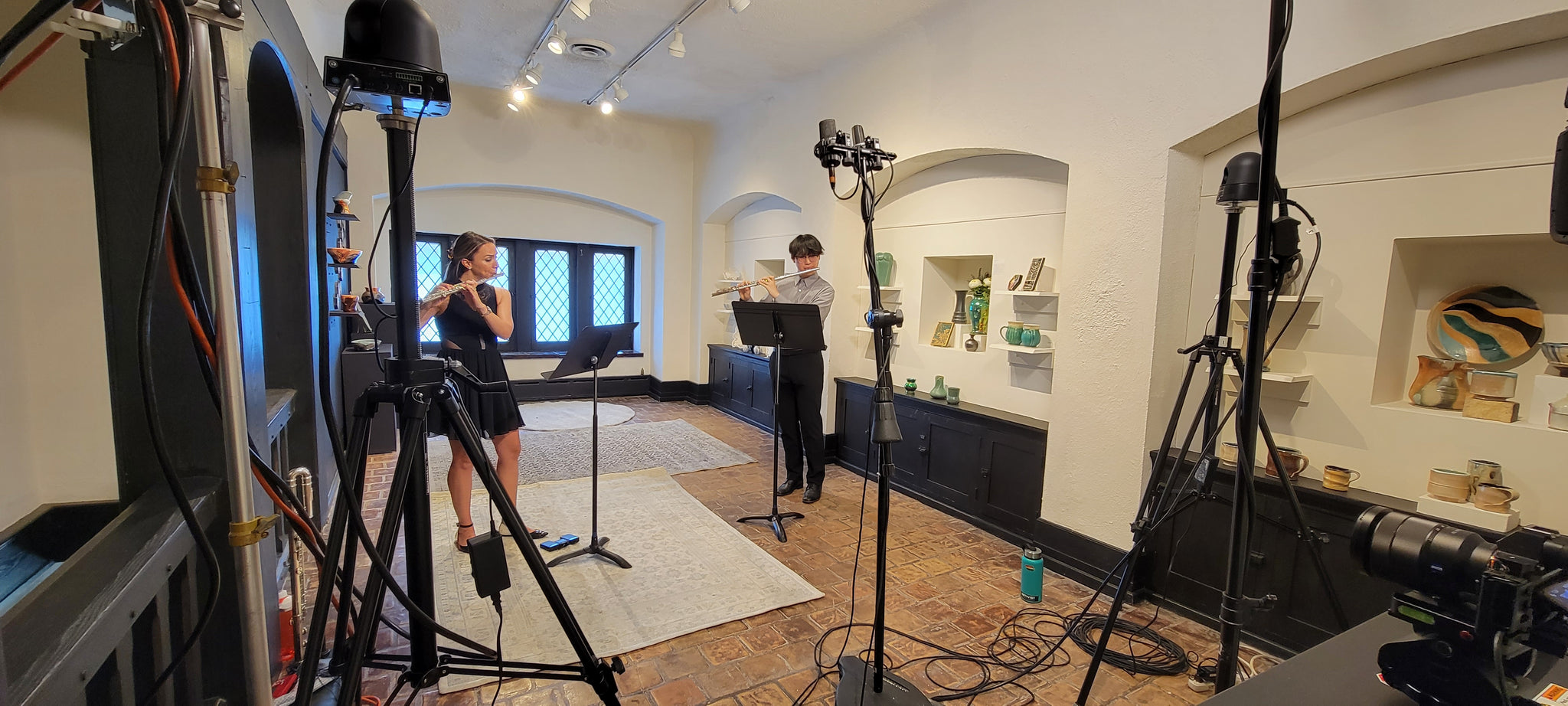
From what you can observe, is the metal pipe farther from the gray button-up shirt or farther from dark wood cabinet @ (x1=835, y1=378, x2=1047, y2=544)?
the gray button-up shirt

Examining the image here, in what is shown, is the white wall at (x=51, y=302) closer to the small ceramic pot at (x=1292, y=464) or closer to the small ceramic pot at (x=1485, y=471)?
the small ceramic pot at (x=1292, y=464)

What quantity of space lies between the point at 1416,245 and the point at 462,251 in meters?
3.72

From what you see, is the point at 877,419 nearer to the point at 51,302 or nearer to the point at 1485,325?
the point at 51,302

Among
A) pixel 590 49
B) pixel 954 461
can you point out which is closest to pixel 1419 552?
pixel 954 461

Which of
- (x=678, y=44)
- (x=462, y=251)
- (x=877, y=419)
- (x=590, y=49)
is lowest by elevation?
(x=877, y=419)

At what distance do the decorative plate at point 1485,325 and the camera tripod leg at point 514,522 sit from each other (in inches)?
119

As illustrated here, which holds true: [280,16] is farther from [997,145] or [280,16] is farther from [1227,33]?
[1227,33]

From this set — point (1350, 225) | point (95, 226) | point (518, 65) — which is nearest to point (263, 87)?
point (95, 226)

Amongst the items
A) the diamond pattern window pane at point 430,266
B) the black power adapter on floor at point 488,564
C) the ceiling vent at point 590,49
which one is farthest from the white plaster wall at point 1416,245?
the diamond pattern window pane at point 430,266

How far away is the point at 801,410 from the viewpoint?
157 inches

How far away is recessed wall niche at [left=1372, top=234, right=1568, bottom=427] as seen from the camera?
6.76 feet

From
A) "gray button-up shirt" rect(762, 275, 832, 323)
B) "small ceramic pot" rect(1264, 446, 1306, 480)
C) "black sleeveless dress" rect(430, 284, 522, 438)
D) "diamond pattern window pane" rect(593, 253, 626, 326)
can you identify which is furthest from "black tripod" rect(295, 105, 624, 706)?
"diamond pattern window pane" rect(593, 253, 626, 326)

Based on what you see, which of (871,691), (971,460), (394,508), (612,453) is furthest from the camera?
(612,453)

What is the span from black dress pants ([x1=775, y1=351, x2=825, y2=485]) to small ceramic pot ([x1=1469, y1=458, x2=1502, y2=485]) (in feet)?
9.02
